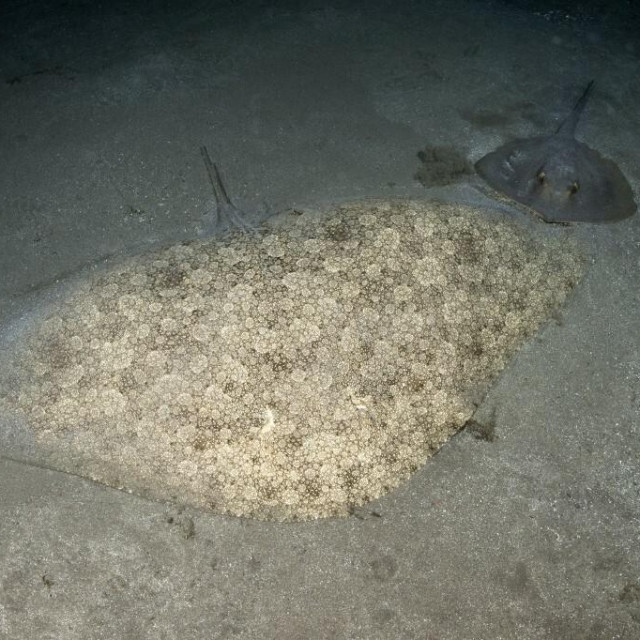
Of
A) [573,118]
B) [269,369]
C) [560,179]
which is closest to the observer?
[269,369]

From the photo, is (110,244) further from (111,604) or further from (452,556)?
(452,556)

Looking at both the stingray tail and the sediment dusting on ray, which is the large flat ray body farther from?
the sediment dusting on ray

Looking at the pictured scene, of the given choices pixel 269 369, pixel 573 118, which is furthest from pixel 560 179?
pixel 269 369

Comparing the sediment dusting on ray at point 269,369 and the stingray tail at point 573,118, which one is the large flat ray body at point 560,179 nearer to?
the stingray tail at point 573,118

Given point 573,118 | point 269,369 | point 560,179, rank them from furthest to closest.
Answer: point 573,118
point 560,179
point 269,369

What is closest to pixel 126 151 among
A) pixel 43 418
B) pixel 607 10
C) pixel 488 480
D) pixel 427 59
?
pixel 43 418

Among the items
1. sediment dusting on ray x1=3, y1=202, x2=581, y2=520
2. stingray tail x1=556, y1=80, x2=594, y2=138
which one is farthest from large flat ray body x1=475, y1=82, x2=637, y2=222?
sediment dusting on ray x1=3, y1=202, x2=581, y2=520

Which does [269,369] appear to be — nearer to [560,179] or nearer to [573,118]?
[560,179]
